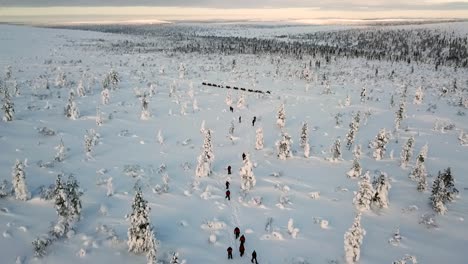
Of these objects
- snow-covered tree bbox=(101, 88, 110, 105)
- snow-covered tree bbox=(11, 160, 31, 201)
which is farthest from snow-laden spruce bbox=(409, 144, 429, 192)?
snow-covered tree bbox=(101, 88, 110, 105)

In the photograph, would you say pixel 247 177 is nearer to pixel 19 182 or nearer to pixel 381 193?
pixel 381 193

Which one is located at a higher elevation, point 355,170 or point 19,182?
point 19,182

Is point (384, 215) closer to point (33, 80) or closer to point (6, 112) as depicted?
point (6, 112)

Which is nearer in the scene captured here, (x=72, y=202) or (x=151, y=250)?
(x=151, y=250)

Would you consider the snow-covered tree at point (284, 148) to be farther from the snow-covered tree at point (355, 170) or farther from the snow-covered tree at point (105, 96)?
the snow-covered tree at point (105, 96)

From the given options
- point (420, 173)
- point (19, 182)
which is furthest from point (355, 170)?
point (19, 182)

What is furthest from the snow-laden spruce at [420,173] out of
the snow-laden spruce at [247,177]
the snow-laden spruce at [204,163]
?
the snow-laden spruce at [204,163]
